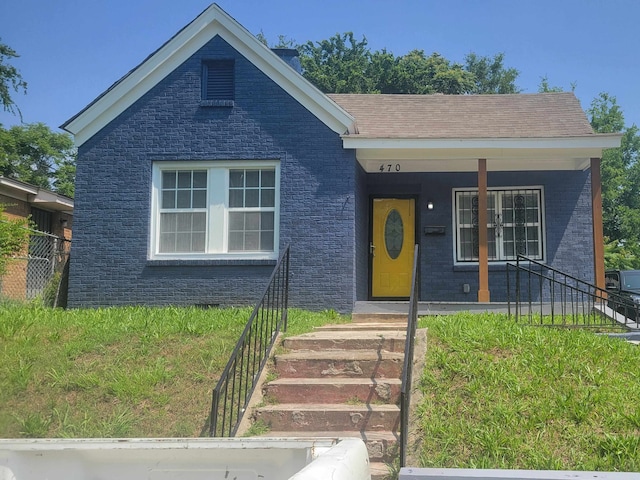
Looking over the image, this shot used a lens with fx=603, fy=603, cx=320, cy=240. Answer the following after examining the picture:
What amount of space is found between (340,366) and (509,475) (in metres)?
2.93

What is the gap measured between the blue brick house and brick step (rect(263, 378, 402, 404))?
3608 millimetres

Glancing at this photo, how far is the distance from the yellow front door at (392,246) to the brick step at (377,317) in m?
2.07

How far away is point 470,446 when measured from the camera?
4.49 metres

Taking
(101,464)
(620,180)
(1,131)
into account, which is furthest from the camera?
(620,180)

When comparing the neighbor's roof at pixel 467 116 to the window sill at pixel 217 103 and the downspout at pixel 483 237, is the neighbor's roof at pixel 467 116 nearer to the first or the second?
the downspout at pixel 483 237

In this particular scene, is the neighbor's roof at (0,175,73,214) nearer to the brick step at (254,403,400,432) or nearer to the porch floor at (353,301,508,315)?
the porch floor at (353,301,508,315)

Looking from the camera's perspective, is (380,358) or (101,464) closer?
(101,464)

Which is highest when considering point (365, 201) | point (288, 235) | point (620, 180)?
point (620, 180)

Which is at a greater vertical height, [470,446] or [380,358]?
[380,358]

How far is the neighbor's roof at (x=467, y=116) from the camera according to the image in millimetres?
10432

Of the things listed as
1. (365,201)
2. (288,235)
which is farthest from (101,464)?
(365,201)

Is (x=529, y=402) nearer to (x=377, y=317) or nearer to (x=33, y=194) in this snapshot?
(x=377, y=317)

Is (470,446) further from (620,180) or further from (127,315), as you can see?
(620,180)

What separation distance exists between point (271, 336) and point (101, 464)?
166 inches
